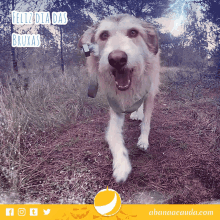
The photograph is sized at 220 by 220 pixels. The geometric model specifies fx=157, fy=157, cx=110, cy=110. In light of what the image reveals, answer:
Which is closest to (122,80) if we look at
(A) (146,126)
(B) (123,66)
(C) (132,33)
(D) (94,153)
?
(B) (123,66)

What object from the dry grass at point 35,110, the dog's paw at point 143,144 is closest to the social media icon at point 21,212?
the dry grass at point 35,110

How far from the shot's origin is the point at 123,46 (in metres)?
1.29

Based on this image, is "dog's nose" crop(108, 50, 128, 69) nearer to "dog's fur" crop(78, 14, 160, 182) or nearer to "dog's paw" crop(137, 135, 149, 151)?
"dog's fur" crop(78, 14, 160, 182)

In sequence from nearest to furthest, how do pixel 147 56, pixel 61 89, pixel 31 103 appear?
1. pixel 147 56
2. pixel 31 103
3. pixel 61 89

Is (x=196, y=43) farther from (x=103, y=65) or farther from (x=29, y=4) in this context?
(x=29, y=4)

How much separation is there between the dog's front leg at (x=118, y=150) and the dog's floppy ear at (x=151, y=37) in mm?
828

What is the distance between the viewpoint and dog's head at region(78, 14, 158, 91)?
4.18 feet

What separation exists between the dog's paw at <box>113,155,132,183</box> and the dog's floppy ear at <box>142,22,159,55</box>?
1.23 m

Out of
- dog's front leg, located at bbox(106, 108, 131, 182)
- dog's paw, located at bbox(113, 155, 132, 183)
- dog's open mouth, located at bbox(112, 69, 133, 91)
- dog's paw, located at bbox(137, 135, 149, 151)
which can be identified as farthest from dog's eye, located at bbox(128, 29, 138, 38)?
dog's paw, located at bbox(113, 155, 132, 183)

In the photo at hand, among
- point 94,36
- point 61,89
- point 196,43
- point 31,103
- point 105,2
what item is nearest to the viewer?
point 105,2

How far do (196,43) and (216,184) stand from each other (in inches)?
66.3

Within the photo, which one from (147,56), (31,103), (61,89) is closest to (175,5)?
(147,56)

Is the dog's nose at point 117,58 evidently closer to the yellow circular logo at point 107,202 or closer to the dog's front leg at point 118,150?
the dog's front leg at point 118,150

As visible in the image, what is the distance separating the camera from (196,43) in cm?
202
